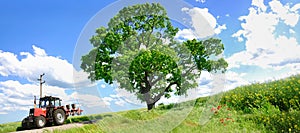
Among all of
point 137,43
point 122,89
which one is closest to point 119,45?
point 137,43

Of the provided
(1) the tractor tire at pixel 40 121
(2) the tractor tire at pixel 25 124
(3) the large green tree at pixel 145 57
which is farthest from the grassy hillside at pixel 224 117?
(2) the tractor tire at pixel 25 124

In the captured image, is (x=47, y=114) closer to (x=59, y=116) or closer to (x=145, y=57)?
(x=59, y=116)

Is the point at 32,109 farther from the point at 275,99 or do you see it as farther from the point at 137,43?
the point at 275,99

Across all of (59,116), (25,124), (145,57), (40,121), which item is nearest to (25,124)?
(25,124)

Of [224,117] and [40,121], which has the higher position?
[40,121]

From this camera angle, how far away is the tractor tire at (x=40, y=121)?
452 inches

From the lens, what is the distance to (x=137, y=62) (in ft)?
32.0

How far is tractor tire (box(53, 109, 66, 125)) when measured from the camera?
12062 mm

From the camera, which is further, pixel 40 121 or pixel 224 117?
pixel 40 121

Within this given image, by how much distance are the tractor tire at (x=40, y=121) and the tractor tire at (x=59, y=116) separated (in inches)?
16.8

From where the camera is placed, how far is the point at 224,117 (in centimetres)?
851

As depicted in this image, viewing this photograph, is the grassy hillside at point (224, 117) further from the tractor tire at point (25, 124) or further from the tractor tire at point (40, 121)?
the tractor tire at point (25, 124)

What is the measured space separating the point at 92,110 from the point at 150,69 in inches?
113

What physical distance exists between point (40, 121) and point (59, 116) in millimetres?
796
